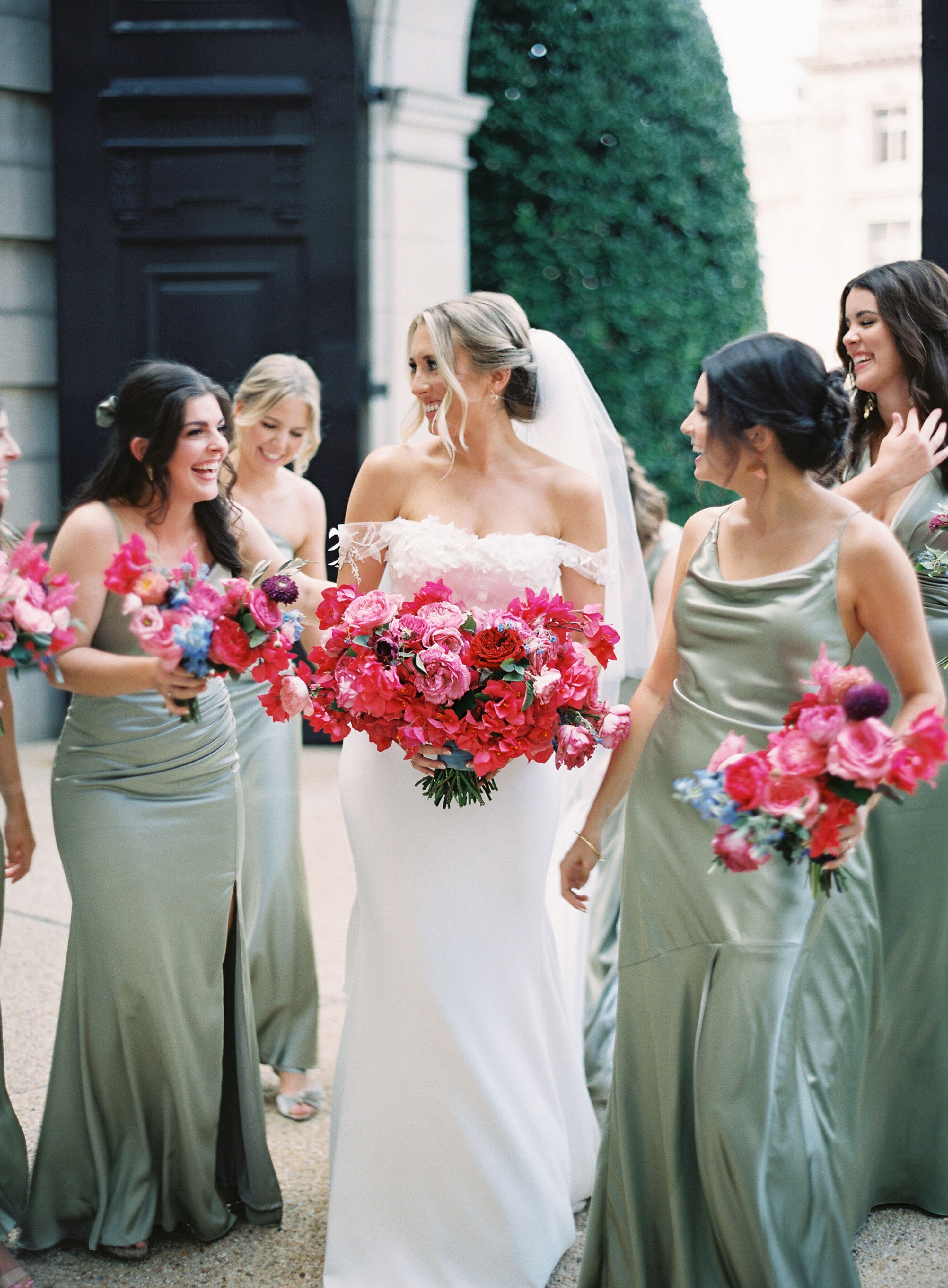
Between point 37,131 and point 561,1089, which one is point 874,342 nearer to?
point 561,1089

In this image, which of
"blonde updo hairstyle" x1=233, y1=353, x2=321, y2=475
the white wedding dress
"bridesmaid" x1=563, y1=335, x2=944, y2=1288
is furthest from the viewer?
"blonde updo hairstyle" x1=233, y1=353, x2=321, y2=475

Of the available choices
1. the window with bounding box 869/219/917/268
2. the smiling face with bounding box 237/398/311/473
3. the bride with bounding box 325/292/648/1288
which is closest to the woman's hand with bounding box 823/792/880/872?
the bride with bounding box 325/292/648/1288

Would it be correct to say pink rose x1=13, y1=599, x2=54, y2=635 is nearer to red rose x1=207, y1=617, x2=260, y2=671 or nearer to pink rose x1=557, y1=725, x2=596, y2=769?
red rose x1=207, y1=617, x2=260, y2=671

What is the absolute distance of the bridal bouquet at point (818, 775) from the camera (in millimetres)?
2193

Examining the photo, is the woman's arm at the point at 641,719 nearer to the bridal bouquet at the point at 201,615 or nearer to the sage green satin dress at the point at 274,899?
the bridal bouquet at the point at 201,615

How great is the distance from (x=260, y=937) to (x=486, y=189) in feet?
26.8

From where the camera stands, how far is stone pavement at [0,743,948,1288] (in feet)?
10.4

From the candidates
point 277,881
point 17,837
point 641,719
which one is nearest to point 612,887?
point 277,881

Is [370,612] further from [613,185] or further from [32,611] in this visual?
[613,185]

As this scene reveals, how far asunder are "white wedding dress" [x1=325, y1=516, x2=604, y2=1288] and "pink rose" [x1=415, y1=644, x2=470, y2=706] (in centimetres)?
42

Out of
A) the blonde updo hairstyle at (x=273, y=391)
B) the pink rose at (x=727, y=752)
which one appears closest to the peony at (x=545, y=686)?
the pink rose at (x=727, y=752)

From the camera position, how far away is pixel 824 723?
224cm

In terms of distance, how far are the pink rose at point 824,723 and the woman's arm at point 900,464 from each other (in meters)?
1.16

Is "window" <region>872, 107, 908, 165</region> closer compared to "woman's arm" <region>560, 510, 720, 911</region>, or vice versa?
"woman's arm" <region>560, 510, 720, 911</region>
